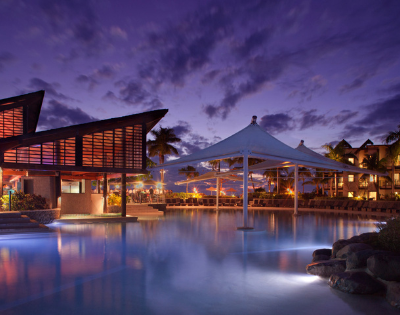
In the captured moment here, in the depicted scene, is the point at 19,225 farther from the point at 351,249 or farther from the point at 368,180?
the point at 368,180

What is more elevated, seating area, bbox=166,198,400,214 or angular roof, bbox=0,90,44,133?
angular roof, bbox=0,90,44,133

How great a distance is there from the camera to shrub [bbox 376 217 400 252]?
6.00 m

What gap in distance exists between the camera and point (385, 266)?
502 centimetres

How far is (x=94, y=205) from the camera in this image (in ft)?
67.1

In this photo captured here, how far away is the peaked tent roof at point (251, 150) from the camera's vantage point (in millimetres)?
14094

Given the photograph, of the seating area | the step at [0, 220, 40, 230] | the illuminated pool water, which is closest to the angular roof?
the step at [0, 220, 40, 230]

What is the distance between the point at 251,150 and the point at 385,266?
351 inches

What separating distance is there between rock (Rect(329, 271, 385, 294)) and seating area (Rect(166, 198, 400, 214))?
19901mm

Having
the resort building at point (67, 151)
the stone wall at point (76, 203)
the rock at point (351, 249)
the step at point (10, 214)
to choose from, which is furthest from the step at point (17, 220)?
the rock at point (351, 249)

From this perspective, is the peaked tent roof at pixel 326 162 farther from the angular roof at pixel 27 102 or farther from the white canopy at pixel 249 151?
the angular roof at pixel 27 102

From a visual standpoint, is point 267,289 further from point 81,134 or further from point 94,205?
point 94,205

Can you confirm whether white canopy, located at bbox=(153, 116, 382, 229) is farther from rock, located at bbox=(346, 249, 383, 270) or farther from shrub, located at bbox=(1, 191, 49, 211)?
rock, located at bbox=(346, 249, 383, 270)

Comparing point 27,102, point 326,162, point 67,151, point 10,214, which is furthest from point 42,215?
point 326,162

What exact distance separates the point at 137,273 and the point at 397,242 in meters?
4.83
